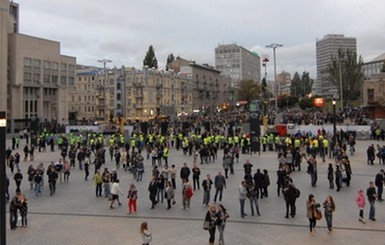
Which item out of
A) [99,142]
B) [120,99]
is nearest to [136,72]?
[120,99]

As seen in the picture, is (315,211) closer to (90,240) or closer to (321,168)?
(90,240)

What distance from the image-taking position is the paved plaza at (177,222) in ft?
41.7

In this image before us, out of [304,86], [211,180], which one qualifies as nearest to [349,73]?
[304,86]

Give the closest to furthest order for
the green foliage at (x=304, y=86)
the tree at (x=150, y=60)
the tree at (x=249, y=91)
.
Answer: the tree at (x=150, y=60), the tree at (x=249, y=91), the green foliage at (x=304, y=86)

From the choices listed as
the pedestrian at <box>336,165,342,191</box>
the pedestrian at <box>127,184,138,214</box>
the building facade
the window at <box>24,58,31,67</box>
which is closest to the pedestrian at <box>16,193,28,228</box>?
the pedestrian at <box>127,184,138,214</box>

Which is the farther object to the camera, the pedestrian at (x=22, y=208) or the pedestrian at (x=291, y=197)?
the pedestrian at (x=291, y=197)

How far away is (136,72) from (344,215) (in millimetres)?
83586

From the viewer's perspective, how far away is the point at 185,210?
641 inches

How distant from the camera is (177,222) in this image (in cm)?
1466

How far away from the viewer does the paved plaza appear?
12.7 metres

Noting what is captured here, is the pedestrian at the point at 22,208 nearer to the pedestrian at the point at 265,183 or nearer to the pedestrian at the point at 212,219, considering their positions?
the pedestrian at the point at 212,219

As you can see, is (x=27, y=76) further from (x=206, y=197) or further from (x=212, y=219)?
(x=212, y=219)

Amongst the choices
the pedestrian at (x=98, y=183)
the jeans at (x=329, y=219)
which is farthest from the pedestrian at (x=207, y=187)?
the pedestrian at (x=98, y=183)

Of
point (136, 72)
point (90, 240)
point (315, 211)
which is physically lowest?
point (90, 240)
